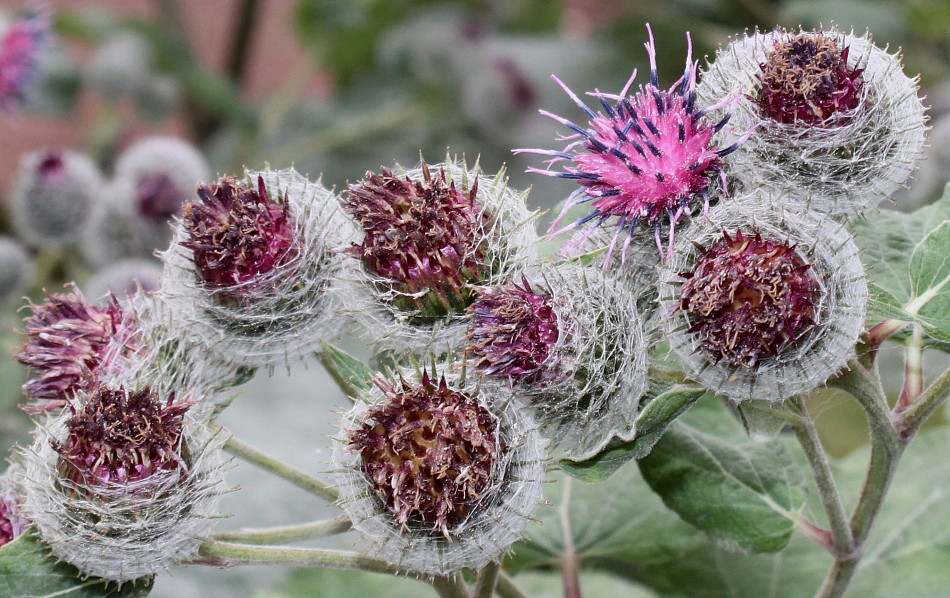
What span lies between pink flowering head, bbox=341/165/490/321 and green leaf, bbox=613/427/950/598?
803mm

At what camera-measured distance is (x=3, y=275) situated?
232 centimetres

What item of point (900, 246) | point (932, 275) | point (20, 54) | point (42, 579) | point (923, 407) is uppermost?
point (20, 54)

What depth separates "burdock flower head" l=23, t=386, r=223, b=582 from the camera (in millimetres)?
989

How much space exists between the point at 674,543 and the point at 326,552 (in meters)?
0.61

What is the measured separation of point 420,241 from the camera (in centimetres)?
105

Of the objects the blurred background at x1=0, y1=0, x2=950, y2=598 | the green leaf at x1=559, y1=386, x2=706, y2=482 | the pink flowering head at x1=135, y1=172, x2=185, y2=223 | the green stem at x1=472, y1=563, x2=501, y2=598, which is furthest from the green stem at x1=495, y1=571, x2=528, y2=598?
the pink flowering head at x1=135, y1=172, x2=185, y2=223

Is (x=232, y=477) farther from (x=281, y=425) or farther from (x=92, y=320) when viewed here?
(x=92, y=320)

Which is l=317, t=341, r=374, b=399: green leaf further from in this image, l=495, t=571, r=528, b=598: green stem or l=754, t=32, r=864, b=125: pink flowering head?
l=754, t=32, r=864, b=125: pink flowering head

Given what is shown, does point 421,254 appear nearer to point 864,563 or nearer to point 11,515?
point 11,515

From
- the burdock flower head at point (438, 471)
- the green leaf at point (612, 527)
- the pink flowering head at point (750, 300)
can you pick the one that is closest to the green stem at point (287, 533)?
the burdock flower head at point (438, 471)

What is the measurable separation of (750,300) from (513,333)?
0.25 meters

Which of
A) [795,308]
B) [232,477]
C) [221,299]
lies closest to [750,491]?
[795,308]

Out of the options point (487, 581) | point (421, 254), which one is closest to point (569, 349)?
point (421, 254)

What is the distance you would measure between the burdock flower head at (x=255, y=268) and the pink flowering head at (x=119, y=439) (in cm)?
14
